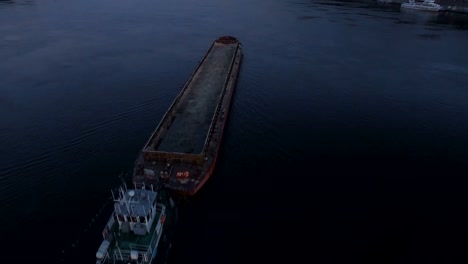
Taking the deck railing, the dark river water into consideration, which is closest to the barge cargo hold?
the deck railing

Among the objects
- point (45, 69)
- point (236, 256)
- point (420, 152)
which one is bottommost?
point (236, 256)

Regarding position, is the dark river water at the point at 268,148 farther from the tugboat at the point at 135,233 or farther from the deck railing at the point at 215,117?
the deck railing at the point at 215,117

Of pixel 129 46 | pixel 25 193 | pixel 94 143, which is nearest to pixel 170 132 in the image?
pixel 94 143

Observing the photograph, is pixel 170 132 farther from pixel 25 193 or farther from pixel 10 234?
pixel 10 234

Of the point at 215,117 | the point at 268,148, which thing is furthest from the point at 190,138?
the point at 268,148

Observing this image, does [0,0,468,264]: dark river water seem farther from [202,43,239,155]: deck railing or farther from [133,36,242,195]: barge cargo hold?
[202,43,239,155]: deck railing

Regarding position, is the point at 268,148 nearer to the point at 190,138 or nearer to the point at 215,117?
the point at 215,117
